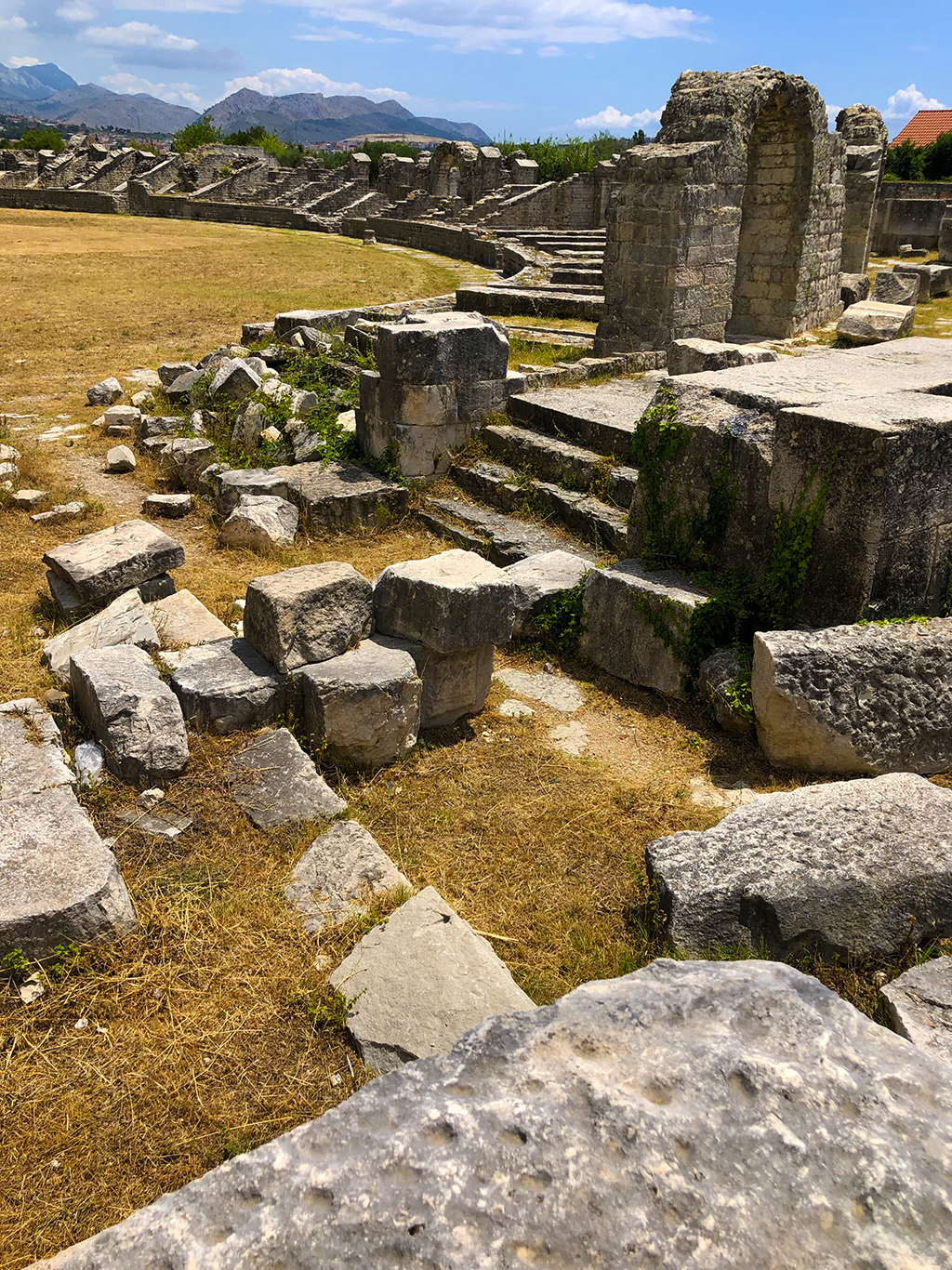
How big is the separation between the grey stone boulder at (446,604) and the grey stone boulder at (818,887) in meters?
1.89

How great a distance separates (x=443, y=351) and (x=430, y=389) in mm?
348

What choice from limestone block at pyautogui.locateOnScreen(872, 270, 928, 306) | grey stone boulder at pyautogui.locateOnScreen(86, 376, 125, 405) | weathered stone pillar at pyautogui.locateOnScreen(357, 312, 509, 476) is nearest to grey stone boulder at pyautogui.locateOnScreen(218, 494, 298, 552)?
weathered stone pillar at pyautogui.locateOnScreen(357, 312, 509, 476)

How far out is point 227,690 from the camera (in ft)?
16.0

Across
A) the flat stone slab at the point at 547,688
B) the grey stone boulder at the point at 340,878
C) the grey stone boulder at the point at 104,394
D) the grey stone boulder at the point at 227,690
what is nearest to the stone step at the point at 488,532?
the flat stone slab at the point at 547,688

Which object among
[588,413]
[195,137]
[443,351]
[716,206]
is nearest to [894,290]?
[716,206]

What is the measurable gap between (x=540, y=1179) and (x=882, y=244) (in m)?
28.7

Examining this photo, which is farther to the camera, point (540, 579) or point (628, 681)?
point (540, 579)

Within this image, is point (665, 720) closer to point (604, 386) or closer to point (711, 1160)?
point (711, 1160)

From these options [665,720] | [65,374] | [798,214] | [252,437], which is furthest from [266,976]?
[798,214]

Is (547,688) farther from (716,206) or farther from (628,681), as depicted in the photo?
(716,206)

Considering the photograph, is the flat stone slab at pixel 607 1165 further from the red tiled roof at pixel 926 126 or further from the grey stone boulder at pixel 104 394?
the red tiled roof at pixel 926 126

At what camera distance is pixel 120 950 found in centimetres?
353

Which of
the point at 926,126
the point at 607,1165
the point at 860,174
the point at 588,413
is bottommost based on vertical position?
the point at 607,1165

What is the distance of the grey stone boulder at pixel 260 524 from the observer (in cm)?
755
